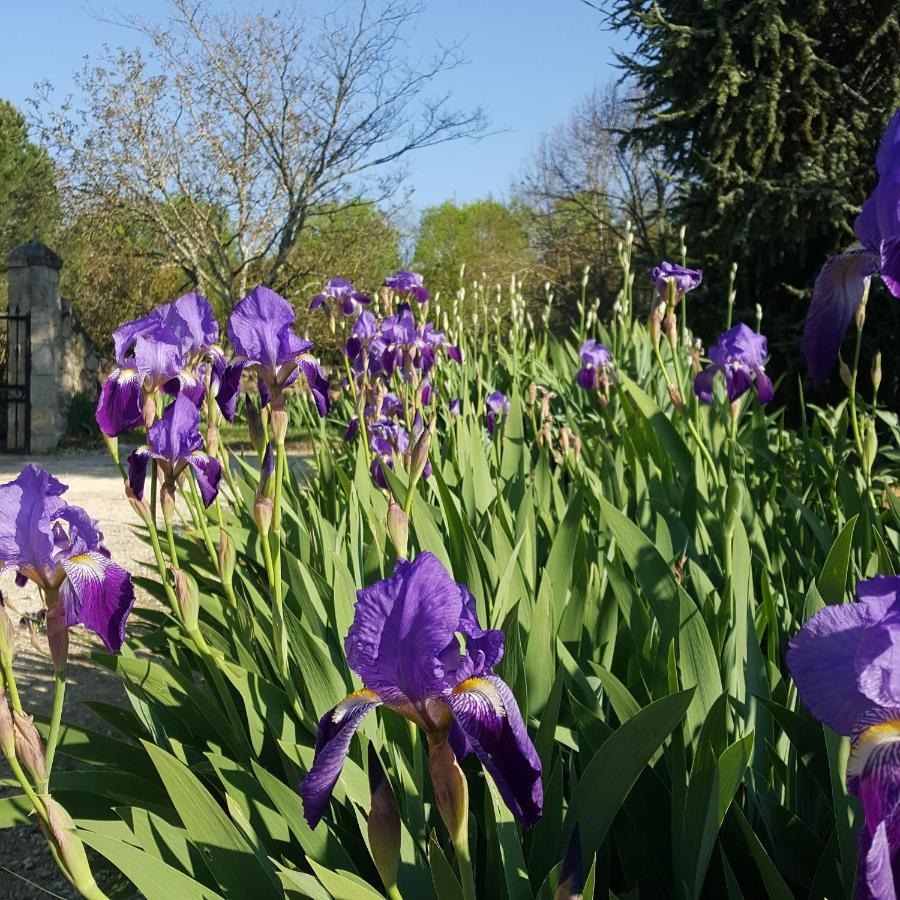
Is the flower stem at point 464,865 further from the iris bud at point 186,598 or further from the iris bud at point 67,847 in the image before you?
the iris bud at point 186,598

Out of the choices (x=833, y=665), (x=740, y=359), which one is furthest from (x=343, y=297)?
→ (x=833, y=665)

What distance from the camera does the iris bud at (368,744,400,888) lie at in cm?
84

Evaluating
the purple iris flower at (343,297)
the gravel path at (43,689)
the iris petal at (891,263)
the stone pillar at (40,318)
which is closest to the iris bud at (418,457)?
the gravel path at (43,689)

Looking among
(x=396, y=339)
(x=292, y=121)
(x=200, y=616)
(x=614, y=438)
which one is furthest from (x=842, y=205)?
(x=292, y=121)

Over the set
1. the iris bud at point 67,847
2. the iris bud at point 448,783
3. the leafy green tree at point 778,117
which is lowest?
the iris bud at point 67,847

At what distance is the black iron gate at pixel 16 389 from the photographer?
36.9 feet

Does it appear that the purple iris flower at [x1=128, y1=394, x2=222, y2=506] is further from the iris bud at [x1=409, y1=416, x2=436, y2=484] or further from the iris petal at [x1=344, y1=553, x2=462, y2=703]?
the iris petal at [x1=344, y1=553, x2=462, y2=703]

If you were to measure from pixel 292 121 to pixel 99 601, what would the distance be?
13.7 m

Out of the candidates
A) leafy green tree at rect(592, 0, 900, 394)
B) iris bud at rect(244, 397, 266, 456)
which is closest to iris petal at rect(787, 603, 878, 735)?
iris bud at rect(244, 397, 266, 456)

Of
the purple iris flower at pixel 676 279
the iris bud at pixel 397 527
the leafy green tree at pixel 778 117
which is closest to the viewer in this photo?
the iris bud at pixel 397 527

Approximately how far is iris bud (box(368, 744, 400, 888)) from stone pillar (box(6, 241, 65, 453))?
11.6 metres

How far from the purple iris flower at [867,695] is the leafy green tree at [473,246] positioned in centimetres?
600

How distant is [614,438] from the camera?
3393mm

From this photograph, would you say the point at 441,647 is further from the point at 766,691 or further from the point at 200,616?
the point at 200,616
